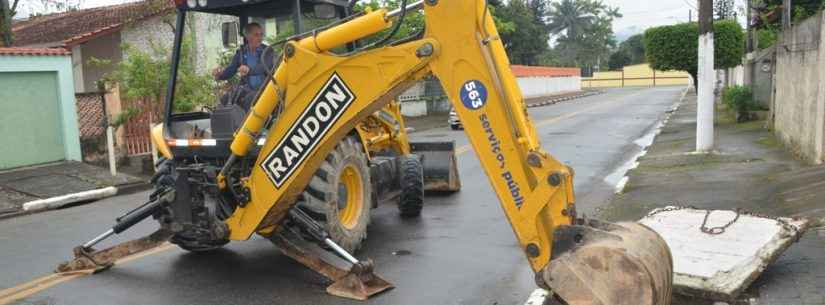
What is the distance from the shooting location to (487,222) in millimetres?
8320

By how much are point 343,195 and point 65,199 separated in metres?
6.17

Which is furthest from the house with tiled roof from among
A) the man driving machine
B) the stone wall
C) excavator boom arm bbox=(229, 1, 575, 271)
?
excavator boom arm bbox=(229, 1, 575, 271)

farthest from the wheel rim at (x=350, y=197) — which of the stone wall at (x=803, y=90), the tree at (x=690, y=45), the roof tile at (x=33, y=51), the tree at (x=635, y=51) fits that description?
the tree at (x=635, y=51)

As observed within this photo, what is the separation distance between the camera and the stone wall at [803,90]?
372 inches

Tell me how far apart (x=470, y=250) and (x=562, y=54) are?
93.2 meters

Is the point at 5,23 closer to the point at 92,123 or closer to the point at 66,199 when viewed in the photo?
the point at 92,123

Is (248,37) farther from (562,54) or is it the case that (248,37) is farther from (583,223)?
(562,54)

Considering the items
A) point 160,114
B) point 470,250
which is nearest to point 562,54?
point 160,114

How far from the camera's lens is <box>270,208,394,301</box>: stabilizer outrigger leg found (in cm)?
552

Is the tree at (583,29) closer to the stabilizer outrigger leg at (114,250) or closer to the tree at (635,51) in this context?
A: the tree at (635,51)

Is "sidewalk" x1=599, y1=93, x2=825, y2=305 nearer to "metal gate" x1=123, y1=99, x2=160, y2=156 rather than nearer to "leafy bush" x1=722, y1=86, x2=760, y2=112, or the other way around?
"leafy bush" x1=722, y1=86, x2=760, y2=112

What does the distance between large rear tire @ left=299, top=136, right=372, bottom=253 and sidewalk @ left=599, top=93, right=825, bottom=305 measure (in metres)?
2.82

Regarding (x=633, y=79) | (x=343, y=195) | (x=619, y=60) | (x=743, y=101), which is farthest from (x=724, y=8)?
(x=619, y=60)

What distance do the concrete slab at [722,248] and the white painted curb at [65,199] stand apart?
857cm
